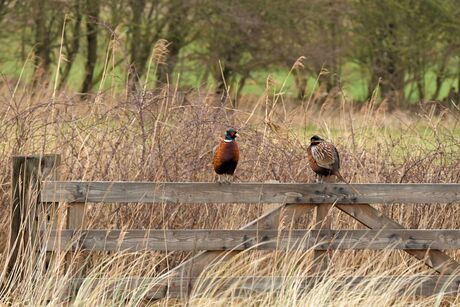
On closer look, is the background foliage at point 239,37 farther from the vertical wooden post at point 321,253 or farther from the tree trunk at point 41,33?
the vertical wooden post at point 321,253

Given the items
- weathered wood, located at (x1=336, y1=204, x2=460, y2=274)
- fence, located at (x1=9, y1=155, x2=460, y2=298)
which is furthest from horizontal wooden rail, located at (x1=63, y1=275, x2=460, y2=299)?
weathered wood, located at (x1=336, y1=204, x2=460, y2=274)

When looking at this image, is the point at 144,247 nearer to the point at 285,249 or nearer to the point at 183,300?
the point at 183,300

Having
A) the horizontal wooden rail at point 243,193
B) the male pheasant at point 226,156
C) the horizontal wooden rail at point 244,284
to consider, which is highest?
the male pheasant at point 226,156

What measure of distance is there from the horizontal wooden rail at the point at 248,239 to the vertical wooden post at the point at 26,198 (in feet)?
0.46

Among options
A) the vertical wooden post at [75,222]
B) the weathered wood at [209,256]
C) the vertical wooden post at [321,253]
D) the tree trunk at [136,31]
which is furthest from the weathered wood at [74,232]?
the tree trunk at [136,31]

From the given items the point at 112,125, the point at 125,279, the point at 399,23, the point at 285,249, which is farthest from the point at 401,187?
the point at 399,23

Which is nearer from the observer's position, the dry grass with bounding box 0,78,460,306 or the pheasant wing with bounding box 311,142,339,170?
the dry grass with bounding box 0,78,460,306

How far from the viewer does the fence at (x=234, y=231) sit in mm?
6301

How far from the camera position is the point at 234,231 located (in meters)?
6.48

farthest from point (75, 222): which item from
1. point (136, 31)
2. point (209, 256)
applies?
point (136, 31)

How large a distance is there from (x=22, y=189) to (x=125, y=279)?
81cm

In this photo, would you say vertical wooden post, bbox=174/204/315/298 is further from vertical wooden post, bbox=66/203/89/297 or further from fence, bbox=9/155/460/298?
vertical wooden post, bbox=66/203/89/297

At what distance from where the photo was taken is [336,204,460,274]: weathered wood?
6.68m

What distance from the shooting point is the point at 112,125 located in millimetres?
7938
